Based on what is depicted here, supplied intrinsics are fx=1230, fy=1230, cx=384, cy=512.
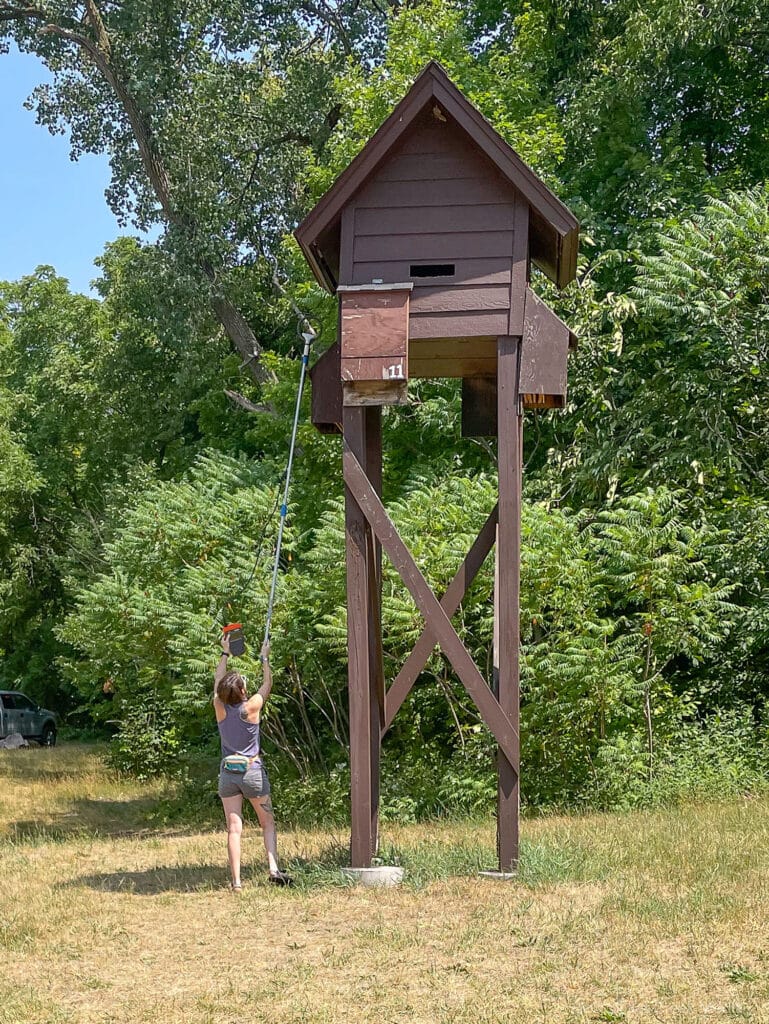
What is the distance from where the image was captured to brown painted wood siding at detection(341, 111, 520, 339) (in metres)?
9.48

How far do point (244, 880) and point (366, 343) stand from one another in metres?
4.38

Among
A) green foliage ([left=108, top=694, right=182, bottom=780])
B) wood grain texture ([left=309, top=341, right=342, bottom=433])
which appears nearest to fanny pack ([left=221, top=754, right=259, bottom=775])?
wood grain texture ([left=309, top=341, right=342, bottom=433])

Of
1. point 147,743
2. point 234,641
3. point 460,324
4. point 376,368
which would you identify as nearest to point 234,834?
point 234,641

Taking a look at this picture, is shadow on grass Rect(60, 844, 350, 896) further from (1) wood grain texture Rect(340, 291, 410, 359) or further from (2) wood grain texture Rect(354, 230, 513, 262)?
(2) wood grain texture Rect(354, 230, 513, 262)

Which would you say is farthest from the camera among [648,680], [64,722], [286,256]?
[64,722]

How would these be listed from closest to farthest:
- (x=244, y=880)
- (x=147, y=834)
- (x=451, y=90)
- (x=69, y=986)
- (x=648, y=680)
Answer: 1. (x=69, y=986)
2. (x=451, y=90)
3. (x=244, y=880)
4. (x=648, y=680)
5. (x=147, y=834)

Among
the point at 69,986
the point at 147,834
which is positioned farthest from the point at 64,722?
the point at 69,986

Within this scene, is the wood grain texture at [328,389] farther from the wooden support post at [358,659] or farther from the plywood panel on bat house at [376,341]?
the plywood panel on bat house at [376,341]

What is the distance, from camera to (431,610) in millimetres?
9406

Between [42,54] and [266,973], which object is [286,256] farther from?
[266,973]

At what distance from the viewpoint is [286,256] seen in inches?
1071

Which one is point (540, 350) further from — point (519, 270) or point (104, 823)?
point (104, 823)

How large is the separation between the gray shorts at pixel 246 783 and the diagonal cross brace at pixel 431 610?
5.98 feet

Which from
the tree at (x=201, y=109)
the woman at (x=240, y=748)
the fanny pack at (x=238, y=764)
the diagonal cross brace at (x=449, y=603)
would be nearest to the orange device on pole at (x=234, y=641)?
the woman at (x=240, y=748)
